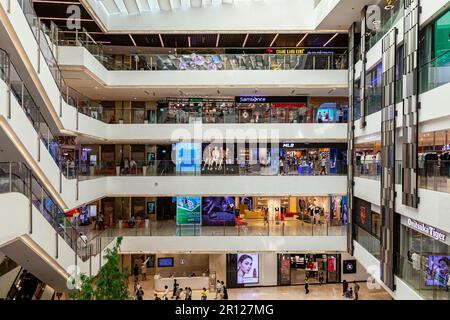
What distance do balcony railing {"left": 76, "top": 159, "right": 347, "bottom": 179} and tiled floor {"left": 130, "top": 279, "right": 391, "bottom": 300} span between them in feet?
15.5

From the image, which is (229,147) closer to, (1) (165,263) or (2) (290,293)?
(1) (165,263)

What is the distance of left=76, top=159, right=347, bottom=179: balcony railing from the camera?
15.3 m

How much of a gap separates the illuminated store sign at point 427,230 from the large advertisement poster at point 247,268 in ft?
28.0

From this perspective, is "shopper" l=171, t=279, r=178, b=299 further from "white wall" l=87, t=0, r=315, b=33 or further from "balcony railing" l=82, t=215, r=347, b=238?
"white wall" l=87, t=0, r=315, b=33

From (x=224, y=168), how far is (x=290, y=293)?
5.67m

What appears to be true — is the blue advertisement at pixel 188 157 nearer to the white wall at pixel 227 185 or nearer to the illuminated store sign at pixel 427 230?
the white wall at pixel 227 185

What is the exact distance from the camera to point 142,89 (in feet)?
52.1

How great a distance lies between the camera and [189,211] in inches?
688

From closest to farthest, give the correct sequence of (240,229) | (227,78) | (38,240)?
(38,240), (227,78), (240,229)

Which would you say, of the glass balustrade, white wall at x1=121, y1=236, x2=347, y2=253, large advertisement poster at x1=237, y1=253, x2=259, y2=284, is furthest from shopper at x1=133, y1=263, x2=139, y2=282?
the glass balustrade

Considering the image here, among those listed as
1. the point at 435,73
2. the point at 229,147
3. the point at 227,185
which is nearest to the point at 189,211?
the point at 227,185

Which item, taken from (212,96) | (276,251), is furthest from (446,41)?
(212,96)

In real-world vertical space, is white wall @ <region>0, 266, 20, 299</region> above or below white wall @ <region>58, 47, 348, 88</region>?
below
